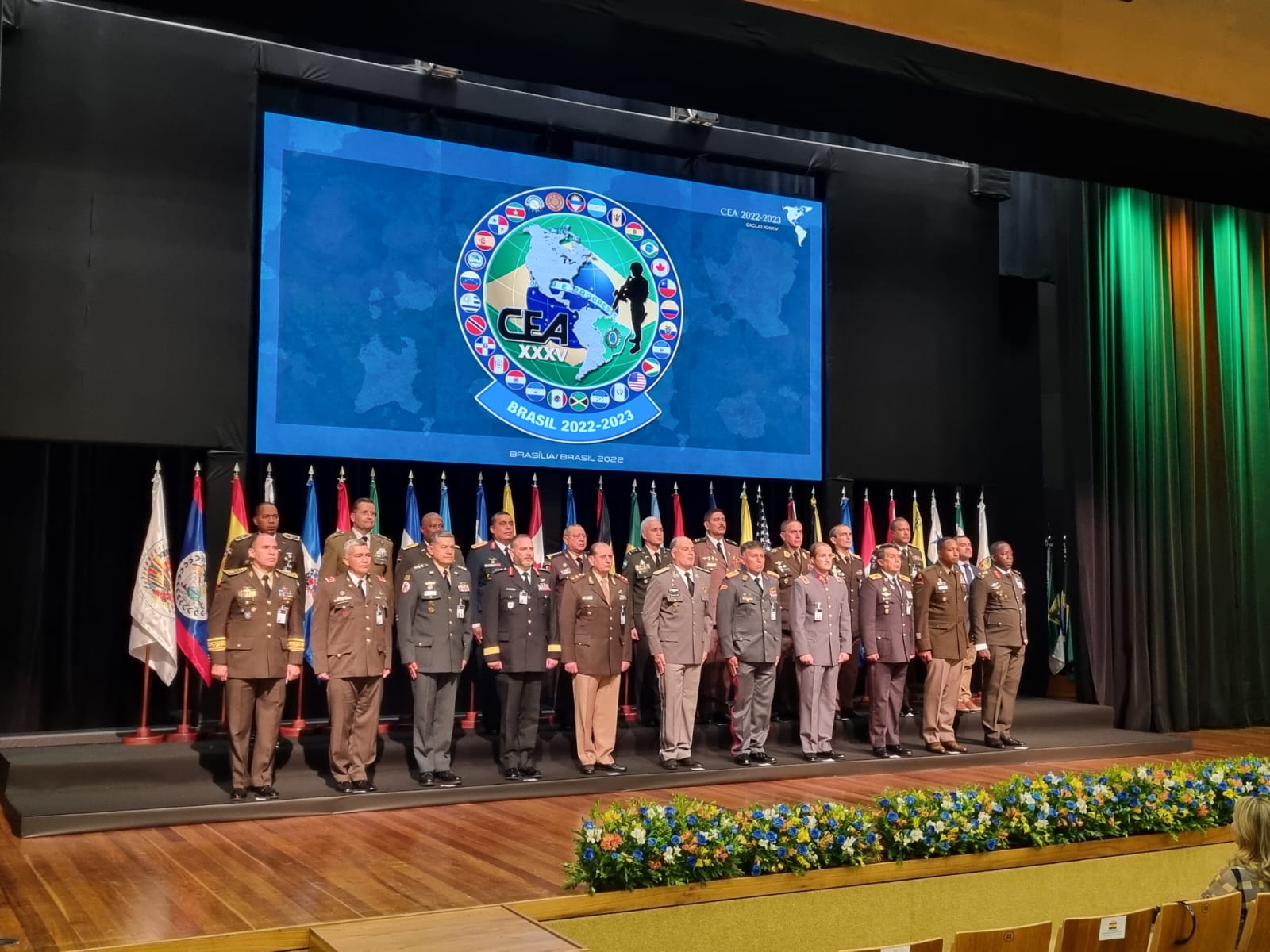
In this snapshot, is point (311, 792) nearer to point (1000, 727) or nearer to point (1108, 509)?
Result: point (1000, 727)

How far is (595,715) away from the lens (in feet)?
20.3

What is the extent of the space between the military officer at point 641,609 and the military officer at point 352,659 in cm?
164

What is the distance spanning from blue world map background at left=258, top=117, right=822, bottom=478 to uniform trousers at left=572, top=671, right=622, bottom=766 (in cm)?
146

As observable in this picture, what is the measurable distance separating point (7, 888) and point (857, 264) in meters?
6.11

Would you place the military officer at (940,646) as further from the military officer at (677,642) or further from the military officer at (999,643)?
the military officer at (677,642)

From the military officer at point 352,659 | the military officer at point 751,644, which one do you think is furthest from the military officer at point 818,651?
the military officer at point 352,659

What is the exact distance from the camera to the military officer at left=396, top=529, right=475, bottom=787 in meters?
5.73

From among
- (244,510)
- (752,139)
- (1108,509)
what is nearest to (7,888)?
(244,510)

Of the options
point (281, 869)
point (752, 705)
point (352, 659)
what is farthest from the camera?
point (752, 705)

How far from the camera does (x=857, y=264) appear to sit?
322 inches

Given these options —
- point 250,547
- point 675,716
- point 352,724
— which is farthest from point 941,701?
point 250,547

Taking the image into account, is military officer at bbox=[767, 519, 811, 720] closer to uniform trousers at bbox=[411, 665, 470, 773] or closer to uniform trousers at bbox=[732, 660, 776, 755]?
uniform trousers at bbox=[732, 660, 776, 755]

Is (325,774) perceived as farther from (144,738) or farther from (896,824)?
(896,824)

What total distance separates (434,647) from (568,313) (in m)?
2.41
